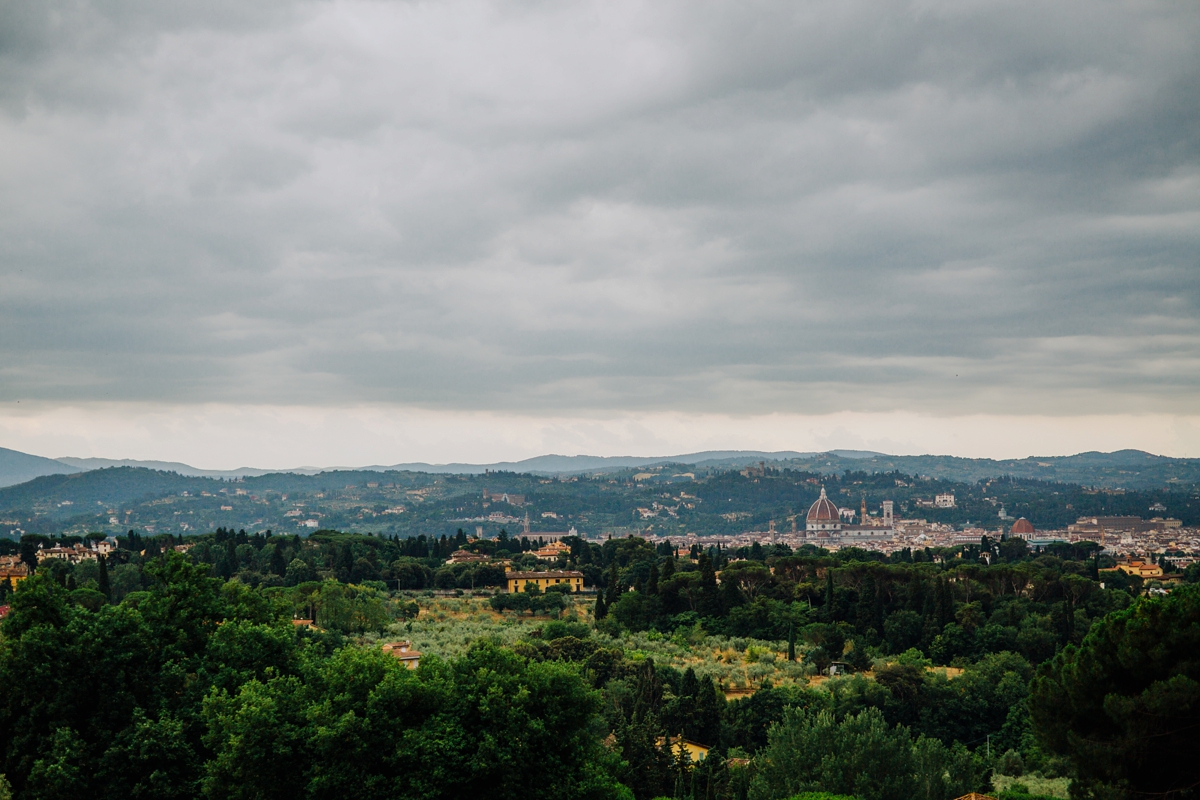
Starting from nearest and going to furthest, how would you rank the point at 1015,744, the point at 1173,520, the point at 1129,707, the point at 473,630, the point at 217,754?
the point at 1129,707 < the point at 217,754 < the point at 1015,744 < the point at 473,630 < the point at 1173,520

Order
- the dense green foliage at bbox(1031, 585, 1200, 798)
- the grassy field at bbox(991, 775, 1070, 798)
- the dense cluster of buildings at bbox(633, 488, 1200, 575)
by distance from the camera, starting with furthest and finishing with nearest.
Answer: the dense cluster of buildings at bbox(633, 488, 1200, 575), the grassy field at bbox(991, 775, 1070, 798), the dense green foliage at bbox(1031, 585, 1200, 798)

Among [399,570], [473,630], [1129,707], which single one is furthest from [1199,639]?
[399,570]

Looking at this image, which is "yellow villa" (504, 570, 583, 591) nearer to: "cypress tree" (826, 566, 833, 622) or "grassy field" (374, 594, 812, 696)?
"grassy field" (374, 594, 812, 696)

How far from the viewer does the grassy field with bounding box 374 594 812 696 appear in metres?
38.7

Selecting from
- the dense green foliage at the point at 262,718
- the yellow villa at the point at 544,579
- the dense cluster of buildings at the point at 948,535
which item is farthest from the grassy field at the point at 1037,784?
the dense cluster of buildings at the point at 948,535

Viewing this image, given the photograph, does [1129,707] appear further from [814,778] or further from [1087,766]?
[814,778]

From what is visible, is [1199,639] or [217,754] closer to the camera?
[1199,639]

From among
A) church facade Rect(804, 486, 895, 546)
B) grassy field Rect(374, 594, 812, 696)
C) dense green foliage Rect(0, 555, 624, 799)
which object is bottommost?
church facade Rect(804, 486, 895, 546)

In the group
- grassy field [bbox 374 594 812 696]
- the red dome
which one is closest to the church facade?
the red dome

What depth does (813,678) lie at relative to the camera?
39844 mm

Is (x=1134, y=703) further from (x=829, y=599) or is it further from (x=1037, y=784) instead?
(x=829, y=599)

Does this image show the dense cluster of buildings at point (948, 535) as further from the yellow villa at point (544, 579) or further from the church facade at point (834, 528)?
the yellow villa at point (544, 579)

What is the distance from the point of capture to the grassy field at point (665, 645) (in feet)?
127

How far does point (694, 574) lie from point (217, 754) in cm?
4081
